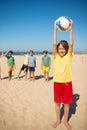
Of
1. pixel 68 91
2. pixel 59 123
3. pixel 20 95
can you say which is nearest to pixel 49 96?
pixel 20 95

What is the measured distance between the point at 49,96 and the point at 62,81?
3315 millimetres

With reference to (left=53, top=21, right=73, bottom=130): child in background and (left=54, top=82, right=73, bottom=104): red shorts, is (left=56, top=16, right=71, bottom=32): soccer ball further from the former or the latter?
(left=54, top=82, right=73, bottom=104): red shorts

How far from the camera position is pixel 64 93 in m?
4.40

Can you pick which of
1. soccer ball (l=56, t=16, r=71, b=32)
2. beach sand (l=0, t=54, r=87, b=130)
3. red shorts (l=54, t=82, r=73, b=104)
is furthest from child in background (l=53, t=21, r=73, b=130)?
beach sand (l=0, t=54, r=87, b=130)

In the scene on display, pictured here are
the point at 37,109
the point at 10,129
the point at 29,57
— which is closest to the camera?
the point at 10,129

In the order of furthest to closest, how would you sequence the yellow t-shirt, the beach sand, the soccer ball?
1. the beach sand
2. the soccer ball
3. the yellow t-shirt

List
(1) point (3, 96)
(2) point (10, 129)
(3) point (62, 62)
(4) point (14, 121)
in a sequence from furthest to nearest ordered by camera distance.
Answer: (1) point (3, 96) < (4) point (14, 121) < (2) point (10, 129) < (3) point (62, 62)

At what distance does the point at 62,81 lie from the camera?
14.2ft

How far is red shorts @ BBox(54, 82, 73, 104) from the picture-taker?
437 centimetres

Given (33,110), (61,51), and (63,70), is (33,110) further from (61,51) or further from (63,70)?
(61,51)

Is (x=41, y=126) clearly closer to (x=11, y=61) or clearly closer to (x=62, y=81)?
(x=62, y=81)

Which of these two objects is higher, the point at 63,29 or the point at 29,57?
the point at 63,29

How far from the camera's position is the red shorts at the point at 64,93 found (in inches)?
172

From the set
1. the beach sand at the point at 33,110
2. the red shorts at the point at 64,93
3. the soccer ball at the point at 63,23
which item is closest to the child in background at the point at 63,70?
the red shorts at the point at 64,93
